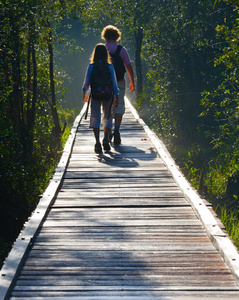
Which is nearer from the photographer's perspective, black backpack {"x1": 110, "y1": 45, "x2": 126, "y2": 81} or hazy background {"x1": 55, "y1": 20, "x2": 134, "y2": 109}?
black backpack {"x1": 110, "y1": 45, "x2": 126, "y2": 81}

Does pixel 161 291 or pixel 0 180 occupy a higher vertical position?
pixel 161 291

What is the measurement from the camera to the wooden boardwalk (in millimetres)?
3260

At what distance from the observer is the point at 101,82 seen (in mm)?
7184

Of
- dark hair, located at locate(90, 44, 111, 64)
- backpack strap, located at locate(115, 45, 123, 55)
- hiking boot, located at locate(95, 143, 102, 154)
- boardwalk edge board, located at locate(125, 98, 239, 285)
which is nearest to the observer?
boardwalk edge board, located at locate(125, 98, 239, 285)

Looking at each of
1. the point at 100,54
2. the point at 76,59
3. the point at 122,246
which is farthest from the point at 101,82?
the point at 76,59

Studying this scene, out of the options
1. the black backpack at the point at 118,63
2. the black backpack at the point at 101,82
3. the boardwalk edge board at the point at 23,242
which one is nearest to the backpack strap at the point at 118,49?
the black backpack at the point at 118,63

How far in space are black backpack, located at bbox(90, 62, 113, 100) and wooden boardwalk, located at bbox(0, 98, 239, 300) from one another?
1476mm

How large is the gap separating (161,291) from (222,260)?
683 millimetres

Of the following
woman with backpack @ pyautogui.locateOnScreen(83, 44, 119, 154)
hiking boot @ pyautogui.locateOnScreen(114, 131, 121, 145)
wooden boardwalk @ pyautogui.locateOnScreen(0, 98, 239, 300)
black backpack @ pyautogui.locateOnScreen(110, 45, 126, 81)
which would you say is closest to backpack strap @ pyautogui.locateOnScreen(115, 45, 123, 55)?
black backpack @ pyautogui.locateOnScreen(110, 45, 126, 81)

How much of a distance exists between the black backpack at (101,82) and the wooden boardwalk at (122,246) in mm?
1476

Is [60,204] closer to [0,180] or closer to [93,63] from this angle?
[93,63]

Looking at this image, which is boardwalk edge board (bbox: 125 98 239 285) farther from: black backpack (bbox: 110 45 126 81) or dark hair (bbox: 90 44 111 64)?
black backpack (bbox: 110 45 126 81)

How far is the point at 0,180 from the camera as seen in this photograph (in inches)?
344

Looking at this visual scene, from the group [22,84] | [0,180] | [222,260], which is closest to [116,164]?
[0,180]
